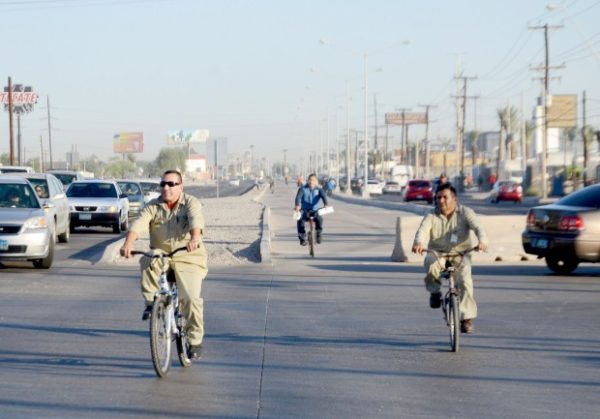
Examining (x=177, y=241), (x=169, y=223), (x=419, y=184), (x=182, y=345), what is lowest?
(x=419, y=184)

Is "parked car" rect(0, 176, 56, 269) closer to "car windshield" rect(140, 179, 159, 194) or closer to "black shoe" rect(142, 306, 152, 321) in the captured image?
"black shoe" rect(142, 306, 152, 321)

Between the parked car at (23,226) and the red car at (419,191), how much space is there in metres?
52.9

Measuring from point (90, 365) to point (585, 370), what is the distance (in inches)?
174

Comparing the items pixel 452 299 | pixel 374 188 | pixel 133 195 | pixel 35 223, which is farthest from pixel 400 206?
pixel 452 299

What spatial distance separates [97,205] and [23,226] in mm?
14208

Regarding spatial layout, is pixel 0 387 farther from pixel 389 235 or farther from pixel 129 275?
pixel 389 235

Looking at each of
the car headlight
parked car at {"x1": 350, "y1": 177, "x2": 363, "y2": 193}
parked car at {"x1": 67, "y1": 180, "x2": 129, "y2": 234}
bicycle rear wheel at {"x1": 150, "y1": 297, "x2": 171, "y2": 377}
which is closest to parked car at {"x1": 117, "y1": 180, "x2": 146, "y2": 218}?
parked car at {"x1": 67, "y1": 180, "x2": 129, "y2": 234}

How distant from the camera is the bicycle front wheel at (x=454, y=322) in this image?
11.3 metres

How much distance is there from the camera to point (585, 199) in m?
20.1

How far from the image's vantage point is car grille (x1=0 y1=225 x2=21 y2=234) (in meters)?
20.6

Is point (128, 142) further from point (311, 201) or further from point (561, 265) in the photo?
point (561, 265)

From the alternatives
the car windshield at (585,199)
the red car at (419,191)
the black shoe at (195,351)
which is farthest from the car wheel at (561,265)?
the red car at (419,191)

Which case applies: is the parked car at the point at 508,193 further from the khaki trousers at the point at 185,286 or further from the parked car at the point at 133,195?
the khaki trousers at the point at 185,286

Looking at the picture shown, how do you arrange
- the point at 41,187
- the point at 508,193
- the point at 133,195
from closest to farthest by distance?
the point at 41,187 < the point at 133,195 < the point at 508,193
